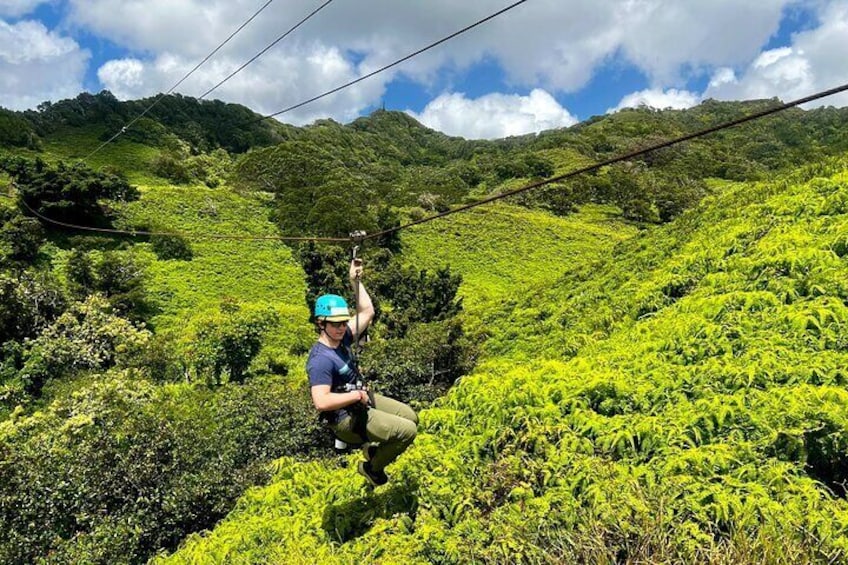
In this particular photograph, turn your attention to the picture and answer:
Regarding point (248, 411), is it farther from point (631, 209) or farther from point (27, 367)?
point (631, 209)

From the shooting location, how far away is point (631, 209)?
62.3 m

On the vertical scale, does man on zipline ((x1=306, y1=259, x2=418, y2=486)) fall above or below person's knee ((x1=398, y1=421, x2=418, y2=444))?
above

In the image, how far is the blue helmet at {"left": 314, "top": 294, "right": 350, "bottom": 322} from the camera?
525cm

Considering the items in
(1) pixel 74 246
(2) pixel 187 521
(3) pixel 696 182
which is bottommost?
(2) pixel 187 521

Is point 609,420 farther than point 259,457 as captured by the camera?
No

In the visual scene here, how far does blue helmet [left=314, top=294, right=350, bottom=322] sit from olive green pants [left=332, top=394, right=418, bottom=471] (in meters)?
0.91

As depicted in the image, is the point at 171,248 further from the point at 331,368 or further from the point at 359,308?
the point at 331,368

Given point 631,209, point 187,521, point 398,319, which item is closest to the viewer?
point 187,521

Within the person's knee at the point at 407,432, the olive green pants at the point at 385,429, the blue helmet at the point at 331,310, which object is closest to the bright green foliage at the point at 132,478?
the olive green pants at the point at 385,429

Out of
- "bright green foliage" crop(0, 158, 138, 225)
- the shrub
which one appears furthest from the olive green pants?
"bright green foliage" crop(0, 158, 138, 225)

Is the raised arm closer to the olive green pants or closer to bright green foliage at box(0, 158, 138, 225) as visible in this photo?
the olive green pants

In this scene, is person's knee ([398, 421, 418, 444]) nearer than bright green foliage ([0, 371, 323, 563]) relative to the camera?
Yes

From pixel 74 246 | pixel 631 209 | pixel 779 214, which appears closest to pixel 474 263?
pixel 631 209

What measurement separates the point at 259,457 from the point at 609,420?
10936 millimetres
